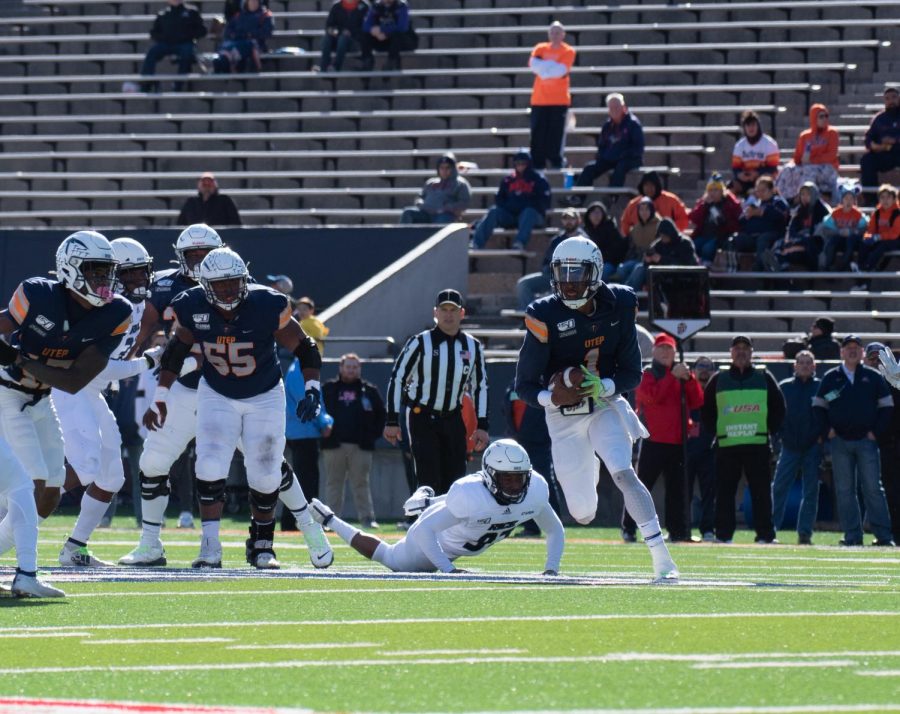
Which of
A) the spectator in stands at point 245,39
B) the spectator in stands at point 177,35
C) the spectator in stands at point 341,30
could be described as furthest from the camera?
the spectator in stands at point 177,35

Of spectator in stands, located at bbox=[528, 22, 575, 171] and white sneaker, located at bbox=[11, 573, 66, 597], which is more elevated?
spectator in stands, located at bbox=[528, 22, 575, 171]

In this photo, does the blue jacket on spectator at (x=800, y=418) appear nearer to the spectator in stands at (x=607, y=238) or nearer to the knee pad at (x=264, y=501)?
the spectator in stands at (x=607, y=238)

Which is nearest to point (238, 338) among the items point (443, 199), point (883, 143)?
point (443, 199)

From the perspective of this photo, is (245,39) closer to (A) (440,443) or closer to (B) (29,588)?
(A) (440,443)

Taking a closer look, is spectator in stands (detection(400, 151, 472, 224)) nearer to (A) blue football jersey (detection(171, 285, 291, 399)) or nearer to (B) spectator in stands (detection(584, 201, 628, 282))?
(B) spectator in stands (detection(584, 201, 628, 282))

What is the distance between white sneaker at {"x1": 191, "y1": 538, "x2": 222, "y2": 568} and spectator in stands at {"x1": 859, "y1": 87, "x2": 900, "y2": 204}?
11410 mm

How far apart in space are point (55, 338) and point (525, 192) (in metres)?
11.6

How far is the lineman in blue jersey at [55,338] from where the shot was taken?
8.97 m

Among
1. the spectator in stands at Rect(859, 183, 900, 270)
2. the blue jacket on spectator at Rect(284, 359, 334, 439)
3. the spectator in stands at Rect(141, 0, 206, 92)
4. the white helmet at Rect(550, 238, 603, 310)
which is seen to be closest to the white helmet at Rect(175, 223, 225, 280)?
the white helmet at Rect(550, 238, 603, 310)

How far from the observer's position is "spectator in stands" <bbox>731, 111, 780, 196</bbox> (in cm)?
1994

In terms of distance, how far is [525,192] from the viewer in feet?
66.3

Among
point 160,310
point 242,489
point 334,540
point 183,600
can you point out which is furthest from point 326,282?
point 183,600

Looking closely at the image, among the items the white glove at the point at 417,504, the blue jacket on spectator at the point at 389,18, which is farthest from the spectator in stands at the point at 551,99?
the white glove at the point at 417,504

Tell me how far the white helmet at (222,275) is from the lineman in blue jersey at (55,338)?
0.79 m
